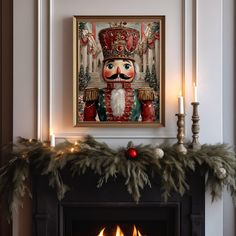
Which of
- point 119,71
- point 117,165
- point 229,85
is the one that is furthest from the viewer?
point 229,85

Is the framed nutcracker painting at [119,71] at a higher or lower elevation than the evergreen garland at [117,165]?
higher

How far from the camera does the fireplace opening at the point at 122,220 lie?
7.19 feet

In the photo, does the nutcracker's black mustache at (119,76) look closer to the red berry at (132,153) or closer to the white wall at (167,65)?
the white wall at (167,65)

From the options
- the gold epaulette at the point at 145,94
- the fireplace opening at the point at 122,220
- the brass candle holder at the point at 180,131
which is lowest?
the fireplace opening at the point at 122,220

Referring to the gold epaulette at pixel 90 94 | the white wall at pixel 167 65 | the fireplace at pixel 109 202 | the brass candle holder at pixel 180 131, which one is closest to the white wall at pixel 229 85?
the white wall at pixel 167 65

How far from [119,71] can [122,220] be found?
881 mm

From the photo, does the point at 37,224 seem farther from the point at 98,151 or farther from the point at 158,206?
the point at 158,206

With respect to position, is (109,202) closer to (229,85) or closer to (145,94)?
(145,94)

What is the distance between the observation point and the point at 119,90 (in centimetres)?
221

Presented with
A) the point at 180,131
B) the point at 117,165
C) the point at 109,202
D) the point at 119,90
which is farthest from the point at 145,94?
the point at 109,202

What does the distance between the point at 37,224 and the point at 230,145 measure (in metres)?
1.24

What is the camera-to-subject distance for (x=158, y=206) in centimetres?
218

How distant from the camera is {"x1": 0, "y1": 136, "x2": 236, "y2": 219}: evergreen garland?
2002mm

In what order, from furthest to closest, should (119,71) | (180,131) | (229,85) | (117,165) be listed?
(229,85), (119,71), (180,131), (117,165)
